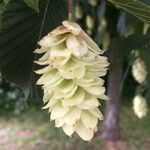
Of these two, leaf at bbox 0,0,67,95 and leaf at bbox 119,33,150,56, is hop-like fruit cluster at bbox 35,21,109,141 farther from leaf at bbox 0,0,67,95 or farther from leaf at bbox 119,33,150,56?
leaf at bbox 119,33,150,56

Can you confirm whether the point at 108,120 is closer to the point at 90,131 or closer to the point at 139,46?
the point at 139,46

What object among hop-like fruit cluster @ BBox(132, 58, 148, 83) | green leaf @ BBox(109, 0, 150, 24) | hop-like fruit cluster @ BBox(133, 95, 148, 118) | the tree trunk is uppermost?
green leaf @ BBox(109, 0, 150, 24)

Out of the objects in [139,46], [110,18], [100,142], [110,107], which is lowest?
[100,142]

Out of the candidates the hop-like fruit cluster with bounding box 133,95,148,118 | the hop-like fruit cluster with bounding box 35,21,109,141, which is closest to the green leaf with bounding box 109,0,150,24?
the hop-like fruit cluster with bounding box 35,21,109,141

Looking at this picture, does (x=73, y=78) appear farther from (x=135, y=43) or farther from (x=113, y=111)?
(x=113, y=111)

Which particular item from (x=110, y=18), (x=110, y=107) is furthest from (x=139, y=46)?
(x=110, y=107)

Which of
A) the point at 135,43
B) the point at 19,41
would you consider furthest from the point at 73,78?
the point at 135,43
